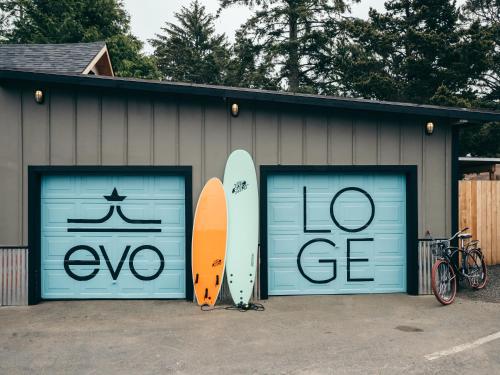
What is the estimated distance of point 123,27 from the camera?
30.7 m

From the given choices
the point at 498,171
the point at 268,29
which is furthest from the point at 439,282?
the point at 268,29

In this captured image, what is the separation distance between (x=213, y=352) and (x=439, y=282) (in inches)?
143

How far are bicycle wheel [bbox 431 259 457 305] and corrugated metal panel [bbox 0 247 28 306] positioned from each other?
5.90 meters

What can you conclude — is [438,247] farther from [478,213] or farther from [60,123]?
[60,123]

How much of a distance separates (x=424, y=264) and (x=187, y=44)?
32.2 m

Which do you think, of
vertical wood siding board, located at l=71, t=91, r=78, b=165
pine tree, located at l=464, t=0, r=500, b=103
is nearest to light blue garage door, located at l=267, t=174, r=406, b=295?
vertical wood siding board, located at l=71, t=91, r=78, b=165

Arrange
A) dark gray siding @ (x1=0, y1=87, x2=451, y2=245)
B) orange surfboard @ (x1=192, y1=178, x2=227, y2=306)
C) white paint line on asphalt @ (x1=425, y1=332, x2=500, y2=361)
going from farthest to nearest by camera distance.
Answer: dark gray siding @ (x1=0, y1=87, x2=451, y2=245)
orange surfboard @ (x1=192, y1=178, x2=227, y2=306)
white paint line on asphalt @ (x1=425, y1=332, x2=500, y2=361)

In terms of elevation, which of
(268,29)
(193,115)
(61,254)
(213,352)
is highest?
(268,29)

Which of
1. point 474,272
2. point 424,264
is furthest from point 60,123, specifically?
point 474,272

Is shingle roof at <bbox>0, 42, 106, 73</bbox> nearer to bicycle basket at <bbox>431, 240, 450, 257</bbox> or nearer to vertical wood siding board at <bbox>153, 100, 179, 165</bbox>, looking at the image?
vertical wood siding board at <bbox>153, 100, 179, 165</bbox>

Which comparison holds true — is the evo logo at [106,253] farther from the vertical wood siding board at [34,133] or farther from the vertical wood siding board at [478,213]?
the vertical wood siding board at [478,213]

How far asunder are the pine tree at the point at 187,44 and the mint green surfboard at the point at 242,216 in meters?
25.6

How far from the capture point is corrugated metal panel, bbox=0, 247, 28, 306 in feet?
20.6

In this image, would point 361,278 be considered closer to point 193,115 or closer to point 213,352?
point 213,352
